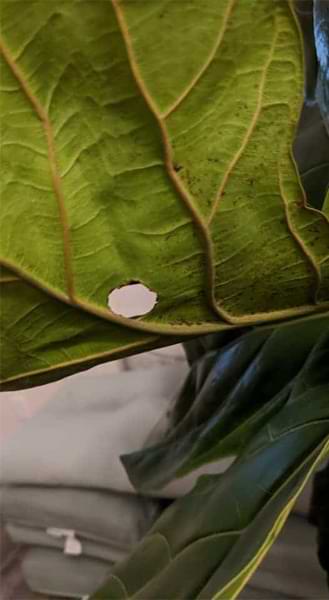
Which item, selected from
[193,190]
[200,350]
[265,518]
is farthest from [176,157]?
[200,350]

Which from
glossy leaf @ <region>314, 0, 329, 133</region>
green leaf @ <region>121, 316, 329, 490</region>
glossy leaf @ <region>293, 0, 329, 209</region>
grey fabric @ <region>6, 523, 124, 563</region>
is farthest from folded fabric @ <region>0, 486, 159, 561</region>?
glossy leaf @ <region>314, 0, 329, 133</region>

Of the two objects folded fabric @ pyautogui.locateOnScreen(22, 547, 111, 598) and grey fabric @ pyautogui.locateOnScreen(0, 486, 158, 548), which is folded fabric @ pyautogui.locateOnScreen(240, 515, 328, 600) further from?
folded fabric @ pyautogui.locateOnScreen(22, 547, 111, 598)

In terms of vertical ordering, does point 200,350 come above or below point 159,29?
below

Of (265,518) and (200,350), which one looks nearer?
(265,518)

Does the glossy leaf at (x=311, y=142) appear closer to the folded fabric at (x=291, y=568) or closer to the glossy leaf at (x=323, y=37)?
the glossy leaf at (x=323, y=37)

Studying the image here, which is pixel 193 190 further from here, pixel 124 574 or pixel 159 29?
pixel 124 574

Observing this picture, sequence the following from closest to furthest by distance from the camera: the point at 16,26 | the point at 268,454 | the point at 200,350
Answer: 1. the point at 16,26
2. the point at 268,454
3. the point at 200,350
